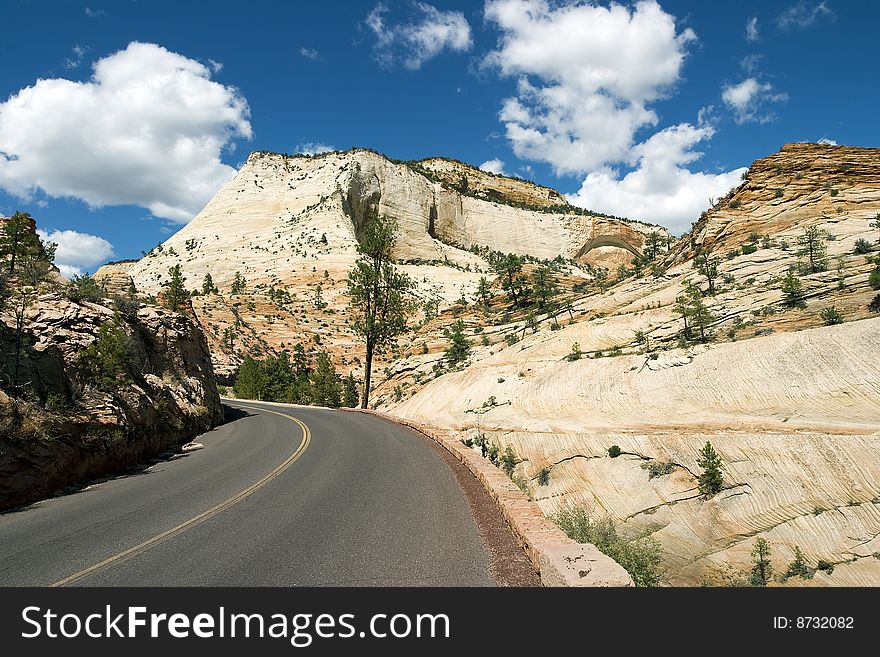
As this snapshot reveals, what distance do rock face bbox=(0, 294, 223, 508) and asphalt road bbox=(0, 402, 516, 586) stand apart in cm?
67

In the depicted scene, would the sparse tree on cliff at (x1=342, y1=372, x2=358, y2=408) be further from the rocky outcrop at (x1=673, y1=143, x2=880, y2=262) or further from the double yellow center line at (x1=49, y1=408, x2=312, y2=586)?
the rocky outcrop at (x1=673, y1=143, x2=880, y2=262)

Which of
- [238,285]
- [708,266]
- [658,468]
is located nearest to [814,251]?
[708,266]

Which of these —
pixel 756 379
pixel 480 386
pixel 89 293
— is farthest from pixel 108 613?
pixel 480 386

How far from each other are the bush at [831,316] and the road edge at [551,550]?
12.2 meters

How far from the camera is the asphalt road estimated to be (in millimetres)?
5277

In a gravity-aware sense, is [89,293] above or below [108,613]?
above

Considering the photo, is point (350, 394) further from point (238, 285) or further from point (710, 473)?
point (238, 285)

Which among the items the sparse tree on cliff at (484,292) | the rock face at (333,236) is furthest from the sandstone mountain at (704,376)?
the sparse tree on cliff at (484,292)

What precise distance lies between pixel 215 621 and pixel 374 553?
1912mm

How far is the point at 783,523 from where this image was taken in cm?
927

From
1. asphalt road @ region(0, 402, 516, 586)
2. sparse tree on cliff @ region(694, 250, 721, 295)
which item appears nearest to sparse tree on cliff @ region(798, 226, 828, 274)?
sparse tree on cliff @ region(694, 250, 721, 295)

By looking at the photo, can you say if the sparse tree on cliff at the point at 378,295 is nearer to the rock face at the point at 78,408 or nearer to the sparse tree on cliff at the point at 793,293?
the rock face at the point at 78,408

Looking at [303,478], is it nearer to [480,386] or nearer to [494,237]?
[480,386]

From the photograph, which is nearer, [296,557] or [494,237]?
[296,557]
